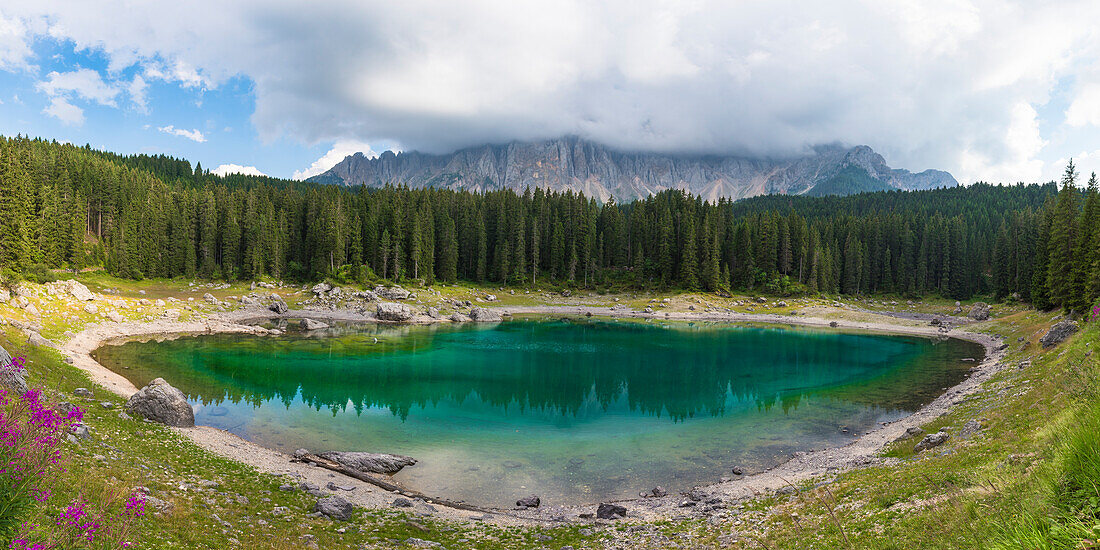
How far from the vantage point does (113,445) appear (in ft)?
55.4

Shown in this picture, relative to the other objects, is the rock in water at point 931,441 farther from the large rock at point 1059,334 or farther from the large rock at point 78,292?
the large rock at point 78,292

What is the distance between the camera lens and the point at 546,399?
36688 millimetres

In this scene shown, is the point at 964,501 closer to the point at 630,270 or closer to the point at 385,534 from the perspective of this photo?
the point at 385,534

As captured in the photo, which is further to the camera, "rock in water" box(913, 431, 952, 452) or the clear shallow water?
the clear shallow water

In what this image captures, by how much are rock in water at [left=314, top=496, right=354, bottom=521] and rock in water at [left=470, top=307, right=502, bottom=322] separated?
69591mm

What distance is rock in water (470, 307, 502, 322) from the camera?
85688 mm

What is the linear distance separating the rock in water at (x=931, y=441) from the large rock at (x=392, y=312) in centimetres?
7198

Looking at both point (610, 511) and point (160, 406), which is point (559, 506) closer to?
point (610, 511)

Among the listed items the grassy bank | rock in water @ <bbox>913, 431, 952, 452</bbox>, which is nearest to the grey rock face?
the grassy bank

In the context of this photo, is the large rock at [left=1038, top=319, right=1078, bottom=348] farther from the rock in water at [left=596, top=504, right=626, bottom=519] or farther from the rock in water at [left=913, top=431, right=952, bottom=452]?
the rock in water at [left=596, top=504, right=626, bottom=519]

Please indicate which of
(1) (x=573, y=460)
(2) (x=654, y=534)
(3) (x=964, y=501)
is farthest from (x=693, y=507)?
(3) (x=964, y=501)

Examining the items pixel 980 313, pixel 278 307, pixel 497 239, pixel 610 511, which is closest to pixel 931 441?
pixel 610 511

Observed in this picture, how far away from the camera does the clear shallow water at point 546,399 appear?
23.5 meters

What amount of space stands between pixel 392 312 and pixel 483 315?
15.9m
